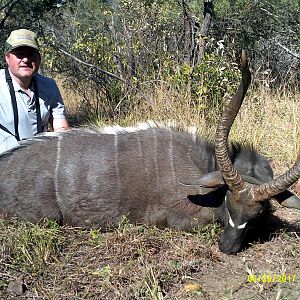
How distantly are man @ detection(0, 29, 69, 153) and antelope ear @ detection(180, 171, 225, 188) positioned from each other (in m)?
1.20

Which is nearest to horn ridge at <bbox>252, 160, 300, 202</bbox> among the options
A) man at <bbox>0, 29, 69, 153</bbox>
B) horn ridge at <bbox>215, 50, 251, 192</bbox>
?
horn ridge at <bbox>215, 50, 251, 192</bbox>

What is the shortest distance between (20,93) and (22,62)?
215 mm

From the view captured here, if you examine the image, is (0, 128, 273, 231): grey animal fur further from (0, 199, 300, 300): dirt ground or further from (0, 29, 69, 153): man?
(0, 29, 69, 153): man

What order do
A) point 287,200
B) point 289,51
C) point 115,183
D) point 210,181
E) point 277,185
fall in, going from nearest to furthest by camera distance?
point 277,185 < point 287,200 < point 210,181 < point 115,183 < point 289,51

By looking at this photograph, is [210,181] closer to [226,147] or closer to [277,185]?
[226,147]

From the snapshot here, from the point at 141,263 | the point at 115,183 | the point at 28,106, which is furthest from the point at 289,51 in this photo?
the point at 141,263

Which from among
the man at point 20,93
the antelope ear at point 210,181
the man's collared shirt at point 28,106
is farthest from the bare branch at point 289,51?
the antelope ear at point 210,181

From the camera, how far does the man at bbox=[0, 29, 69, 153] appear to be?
3.33 meters

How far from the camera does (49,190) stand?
10.0 ft

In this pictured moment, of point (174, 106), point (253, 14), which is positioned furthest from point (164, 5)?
point (174, 106)

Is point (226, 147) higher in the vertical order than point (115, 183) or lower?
higher

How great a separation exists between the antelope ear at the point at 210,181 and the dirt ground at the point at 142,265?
0.98 feet

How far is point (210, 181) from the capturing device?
2.83 metres

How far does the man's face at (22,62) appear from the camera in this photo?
132 inches
